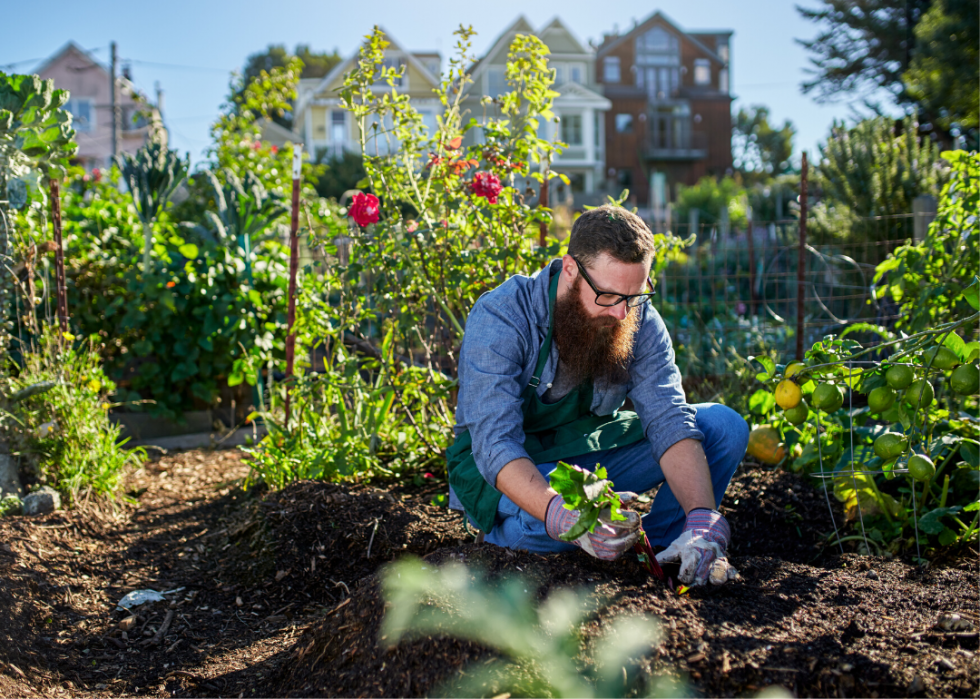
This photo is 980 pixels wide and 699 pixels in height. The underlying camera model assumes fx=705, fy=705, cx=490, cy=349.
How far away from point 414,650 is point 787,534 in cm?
162

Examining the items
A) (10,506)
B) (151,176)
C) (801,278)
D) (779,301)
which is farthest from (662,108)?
(10,506)

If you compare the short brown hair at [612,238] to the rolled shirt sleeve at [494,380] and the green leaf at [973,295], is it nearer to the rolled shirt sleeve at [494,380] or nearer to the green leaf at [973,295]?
the rolled shirt sleeve at [494,380]

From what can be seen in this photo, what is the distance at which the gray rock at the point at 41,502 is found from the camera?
2.86 metres

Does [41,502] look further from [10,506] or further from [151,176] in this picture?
[151,176]

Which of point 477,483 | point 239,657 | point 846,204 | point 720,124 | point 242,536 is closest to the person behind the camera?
point 239,657

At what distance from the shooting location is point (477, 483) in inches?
85.2

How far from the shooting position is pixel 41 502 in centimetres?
288

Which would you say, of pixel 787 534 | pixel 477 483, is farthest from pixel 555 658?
pixel 787 534

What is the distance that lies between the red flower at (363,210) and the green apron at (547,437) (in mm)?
960

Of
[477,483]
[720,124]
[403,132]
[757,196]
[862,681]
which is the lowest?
[862,681]

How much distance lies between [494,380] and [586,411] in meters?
0.46

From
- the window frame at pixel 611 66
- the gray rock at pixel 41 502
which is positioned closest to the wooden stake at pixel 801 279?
the gray rock at pixel 41 502

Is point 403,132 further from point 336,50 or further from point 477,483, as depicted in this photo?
point 336,50

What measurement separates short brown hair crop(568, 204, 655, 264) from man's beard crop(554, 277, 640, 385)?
0.10 metres
